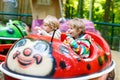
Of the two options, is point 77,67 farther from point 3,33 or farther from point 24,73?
point 3,33

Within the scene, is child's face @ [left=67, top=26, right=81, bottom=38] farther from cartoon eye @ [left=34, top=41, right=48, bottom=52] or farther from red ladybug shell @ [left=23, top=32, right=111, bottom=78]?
cartoon eye @ [left=34, top=41, right=48, bottom=52]

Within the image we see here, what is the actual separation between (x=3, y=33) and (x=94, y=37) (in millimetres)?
1706

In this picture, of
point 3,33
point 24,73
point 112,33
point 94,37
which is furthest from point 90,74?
point 112,33

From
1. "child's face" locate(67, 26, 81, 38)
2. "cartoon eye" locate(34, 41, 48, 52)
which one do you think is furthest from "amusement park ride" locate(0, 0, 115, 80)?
"child's face" locate(67, 26, 81, 38)

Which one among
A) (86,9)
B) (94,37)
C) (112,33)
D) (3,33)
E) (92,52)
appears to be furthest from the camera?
(86,9)

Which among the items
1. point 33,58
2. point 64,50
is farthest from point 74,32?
point 33,58

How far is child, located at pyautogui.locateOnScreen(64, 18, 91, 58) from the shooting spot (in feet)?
11.6

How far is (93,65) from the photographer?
11.7ft

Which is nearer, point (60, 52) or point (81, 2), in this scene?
point (60, 52)

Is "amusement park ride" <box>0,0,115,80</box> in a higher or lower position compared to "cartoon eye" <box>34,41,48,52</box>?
lower

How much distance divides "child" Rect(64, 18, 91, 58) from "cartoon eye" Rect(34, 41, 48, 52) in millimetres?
344

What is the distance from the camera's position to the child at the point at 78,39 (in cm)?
352

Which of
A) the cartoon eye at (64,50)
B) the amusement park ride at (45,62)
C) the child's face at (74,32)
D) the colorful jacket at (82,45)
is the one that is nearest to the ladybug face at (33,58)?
the amusement park ride at (45,62)

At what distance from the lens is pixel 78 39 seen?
3.74m
